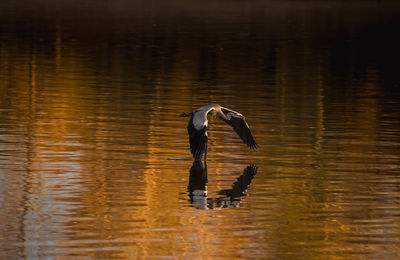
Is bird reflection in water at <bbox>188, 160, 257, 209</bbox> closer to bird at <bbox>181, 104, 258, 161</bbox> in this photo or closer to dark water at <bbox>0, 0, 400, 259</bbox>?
dark water at <bbox>0, 0, 400, 259</bbox>

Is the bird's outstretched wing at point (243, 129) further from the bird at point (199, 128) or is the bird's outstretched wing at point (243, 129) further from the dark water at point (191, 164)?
the bird at point (199, 128)

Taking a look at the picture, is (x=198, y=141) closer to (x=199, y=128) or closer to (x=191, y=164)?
(x=199, y=128)

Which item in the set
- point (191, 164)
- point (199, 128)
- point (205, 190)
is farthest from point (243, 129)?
point (205, 190)

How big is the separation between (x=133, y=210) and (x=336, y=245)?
9.39 ft

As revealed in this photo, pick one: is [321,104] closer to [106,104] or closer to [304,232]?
[106,104]

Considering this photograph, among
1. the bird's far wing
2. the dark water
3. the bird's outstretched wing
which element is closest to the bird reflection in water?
the dark water

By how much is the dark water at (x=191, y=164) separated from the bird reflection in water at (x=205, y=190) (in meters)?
0.03

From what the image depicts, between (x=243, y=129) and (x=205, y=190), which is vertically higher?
(x=243, y=129)

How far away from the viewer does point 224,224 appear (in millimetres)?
13930

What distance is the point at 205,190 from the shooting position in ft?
53.3

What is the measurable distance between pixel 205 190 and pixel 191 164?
2171 mm

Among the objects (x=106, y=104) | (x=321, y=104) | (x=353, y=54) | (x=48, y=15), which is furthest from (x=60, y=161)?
(x=48, y=15)

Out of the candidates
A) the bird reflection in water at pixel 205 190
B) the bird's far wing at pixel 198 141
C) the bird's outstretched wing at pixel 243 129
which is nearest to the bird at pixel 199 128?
the bird's far wing at pixel 198 141

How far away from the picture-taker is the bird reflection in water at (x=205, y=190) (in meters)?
15.3
